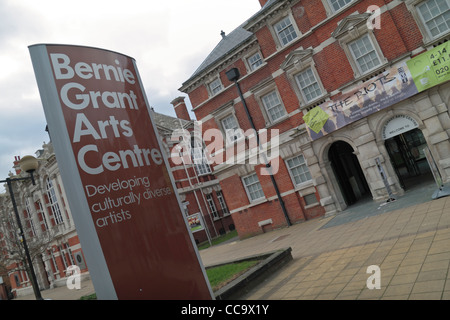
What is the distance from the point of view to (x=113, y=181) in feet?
10.7

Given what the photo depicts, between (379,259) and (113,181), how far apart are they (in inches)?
226

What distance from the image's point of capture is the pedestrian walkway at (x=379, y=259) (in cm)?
492

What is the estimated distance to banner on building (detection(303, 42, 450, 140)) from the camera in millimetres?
12328

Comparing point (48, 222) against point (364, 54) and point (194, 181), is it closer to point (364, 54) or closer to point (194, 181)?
point (194, 181)

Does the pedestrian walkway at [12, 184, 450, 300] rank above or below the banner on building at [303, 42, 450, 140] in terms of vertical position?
below

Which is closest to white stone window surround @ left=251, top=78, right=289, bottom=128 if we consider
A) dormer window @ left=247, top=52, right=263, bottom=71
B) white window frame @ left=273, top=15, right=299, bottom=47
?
dormer window @ left=247, top=52, right=263, bottom=71

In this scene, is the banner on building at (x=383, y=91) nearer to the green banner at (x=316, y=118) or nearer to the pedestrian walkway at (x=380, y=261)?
the green banner at (x=316, y=118)

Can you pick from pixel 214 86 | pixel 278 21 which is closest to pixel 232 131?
pixel 214 86

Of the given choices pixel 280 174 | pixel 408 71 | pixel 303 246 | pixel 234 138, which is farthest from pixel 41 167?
pixel 408 71

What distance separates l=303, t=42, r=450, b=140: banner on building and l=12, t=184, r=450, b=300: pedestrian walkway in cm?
447

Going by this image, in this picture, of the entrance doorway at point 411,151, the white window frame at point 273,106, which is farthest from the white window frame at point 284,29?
the entrance doorway at point 411,151

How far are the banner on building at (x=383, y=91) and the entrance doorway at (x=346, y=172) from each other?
2399mm

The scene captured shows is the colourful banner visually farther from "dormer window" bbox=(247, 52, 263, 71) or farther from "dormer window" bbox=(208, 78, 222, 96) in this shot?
"dormer window" bbox=(208, 78, 222, 96)
